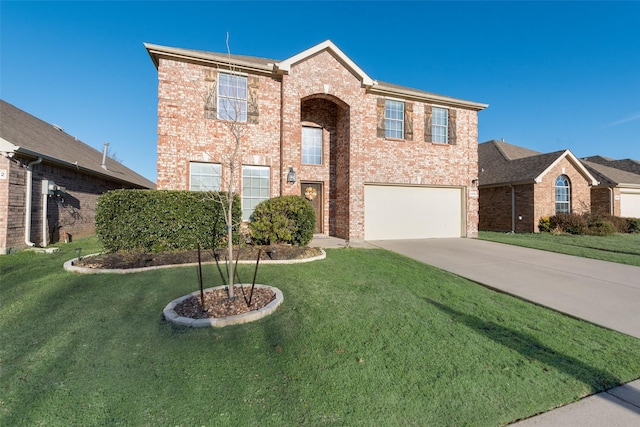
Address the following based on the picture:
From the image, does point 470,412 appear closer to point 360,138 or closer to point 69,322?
point 69,322

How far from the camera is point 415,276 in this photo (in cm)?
586

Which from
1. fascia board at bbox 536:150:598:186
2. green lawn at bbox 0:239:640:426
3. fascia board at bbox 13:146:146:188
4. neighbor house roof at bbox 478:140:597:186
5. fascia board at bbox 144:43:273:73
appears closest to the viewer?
green lawn at bbox 0:239:640:426

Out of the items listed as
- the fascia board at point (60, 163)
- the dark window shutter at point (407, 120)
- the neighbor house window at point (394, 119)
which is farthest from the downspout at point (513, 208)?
the fascia board at point (60, 163)

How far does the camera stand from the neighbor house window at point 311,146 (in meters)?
11.5

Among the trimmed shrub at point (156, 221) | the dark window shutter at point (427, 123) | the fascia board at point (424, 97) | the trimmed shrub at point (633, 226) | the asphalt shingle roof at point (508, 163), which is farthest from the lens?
the trimmed shrub at point (633, 226)

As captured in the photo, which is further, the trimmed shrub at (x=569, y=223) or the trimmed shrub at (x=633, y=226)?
the trimmed shrub at (x=633, y=226)

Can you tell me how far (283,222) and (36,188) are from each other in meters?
7.78

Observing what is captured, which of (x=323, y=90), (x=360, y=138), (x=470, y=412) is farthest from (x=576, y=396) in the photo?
(x=323, y=90)

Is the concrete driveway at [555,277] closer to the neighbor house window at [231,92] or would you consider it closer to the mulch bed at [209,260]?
the mulch bed at [209,260]

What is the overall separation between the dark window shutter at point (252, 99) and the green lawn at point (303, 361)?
7.18m

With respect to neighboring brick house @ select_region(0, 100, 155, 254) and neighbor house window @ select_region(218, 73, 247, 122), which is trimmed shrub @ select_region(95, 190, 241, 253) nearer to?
neighboring brick house @ select_region(0, 100, 155, 254)

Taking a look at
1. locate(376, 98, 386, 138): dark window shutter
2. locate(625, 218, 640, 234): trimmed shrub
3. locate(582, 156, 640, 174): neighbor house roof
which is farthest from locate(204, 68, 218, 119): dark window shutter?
locate(582, 156, 640, 174): neighbor house roof

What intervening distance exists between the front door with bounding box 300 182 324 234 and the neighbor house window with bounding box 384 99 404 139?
12.6 feet

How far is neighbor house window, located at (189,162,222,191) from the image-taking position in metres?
9.54
